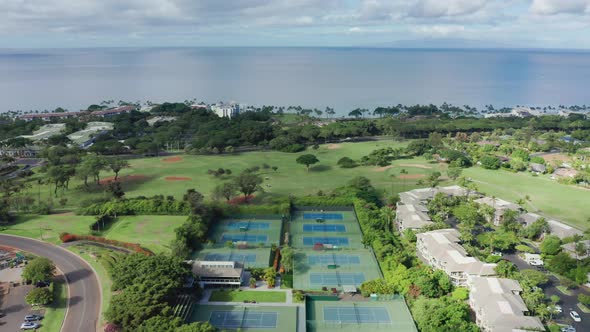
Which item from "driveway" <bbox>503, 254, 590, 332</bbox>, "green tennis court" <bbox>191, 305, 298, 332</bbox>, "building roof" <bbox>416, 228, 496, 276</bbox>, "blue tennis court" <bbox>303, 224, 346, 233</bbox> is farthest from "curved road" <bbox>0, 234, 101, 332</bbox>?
"driveway" <bbox>503, 254, 590, 332</bbox>

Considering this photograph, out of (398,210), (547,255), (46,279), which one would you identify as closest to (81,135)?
(46,279)

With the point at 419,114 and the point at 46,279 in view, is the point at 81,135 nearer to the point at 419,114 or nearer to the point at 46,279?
the point at 46,279

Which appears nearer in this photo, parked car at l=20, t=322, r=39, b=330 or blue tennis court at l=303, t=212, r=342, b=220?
parked car at l=20, t=322, r=39, b=330

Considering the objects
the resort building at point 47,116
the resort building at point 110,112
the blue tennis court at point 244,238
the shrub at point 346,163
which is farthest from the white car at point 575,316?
the resort building at point 47,116

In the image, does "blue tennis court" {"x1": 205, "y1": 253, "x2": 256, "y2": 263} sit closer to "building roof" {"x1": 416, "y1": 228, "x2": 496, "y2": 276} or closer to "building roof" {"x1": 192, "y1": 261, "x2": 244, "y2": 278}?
"building roof" {"x1": 192, "y1": 261, "x2": 244, "y2": 278}

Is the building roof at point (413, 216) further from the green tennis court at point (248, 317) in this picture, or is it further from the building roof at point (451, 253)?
the green tennis court at point (248, 317)

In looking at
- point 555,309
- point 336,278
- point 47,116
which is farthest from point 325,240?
point 47,116
